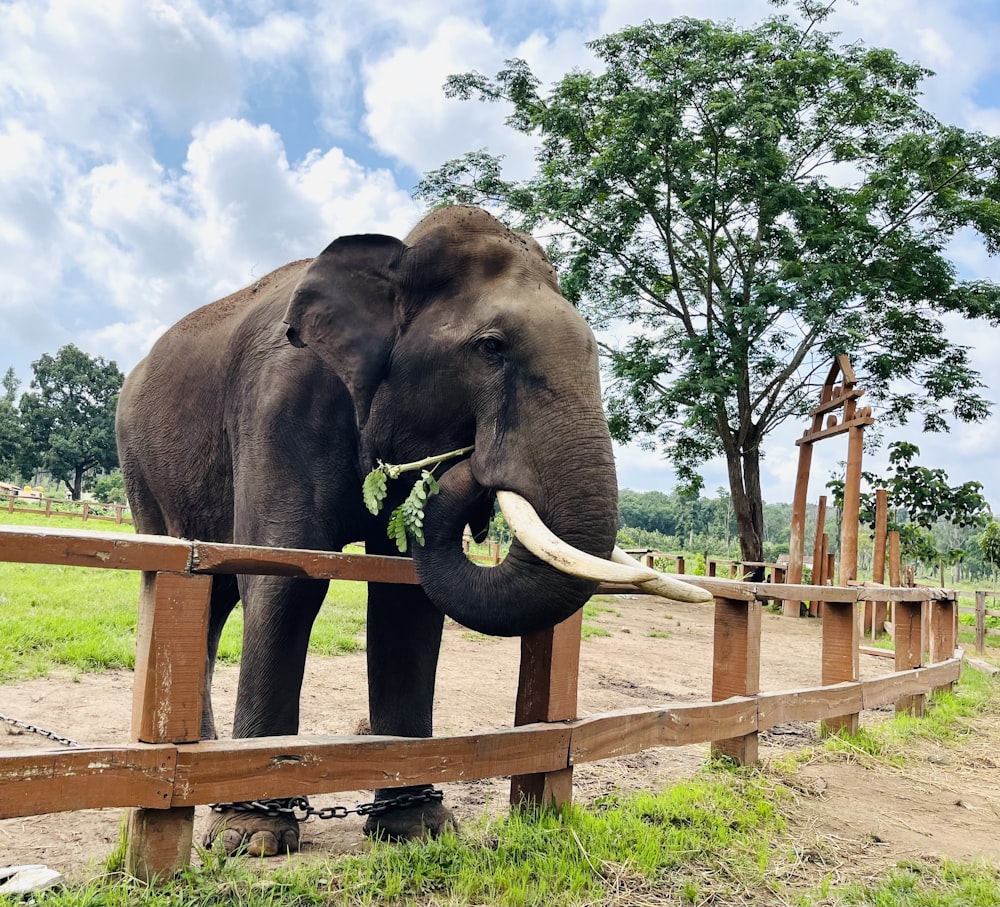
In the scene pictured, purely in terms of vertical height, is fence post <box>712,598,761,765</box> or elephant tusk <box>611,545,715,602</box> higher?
elephant tusk <box>611,545,715,602</box>

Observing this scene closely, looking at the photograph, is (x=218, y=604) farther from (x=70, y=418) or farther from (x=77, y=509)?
(x=70, y=418)

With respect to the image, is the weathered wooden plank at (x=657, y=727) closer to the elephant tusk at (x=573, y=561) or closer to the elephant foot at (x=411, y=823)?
the elephant foot at (x=411, y=823)

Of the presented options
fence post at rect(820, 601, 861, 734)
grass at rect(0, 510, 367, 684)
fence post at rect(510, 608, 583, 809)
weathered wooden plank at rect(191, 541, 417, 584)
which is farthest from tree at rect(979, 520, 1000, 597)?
weathered wooden plank at rect(191, 541, 417, 584)

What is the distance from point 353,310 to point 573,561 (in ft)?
5.18

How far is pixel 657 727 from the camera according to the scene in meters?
4.16

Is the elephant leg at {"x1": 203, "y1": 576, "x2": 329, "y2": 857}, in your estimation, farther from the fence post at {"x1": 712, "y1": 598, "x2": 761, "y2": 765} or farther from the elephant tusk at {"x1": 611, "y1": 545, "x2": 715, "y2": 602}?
the fence post at {"x1": 712, "y1": 598, "x2": 761, "y2": 765}

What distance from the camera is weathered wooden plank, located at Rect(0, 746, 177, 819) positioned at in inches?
92.4

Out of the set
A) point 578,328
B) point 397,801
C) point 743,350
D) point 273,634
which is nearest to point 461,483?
point 578,328

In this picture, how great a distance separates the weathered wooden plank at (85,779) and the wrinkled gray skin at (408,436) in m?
0.69

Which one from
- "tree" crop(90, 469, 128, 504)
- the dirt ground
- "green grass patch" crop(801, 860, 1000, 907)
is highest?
"tree" crop(90, 469, 128, 504)

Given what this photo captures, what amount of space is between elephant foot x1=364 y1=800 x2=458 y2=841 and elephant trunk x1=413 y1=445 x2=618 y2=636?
100cm

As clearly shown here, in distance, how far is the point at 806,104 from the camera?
18266mm

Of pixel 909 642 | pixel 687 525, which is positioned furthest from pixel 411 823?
pixel 687 525

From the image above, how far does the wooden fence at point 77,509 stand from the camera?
3284cm
